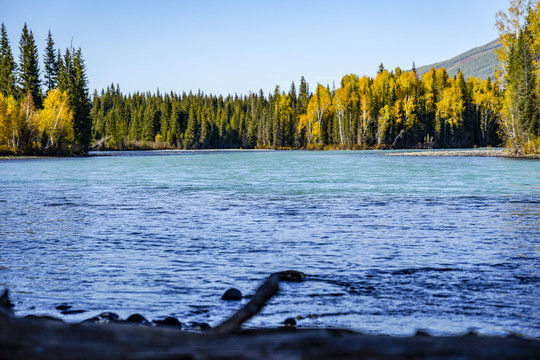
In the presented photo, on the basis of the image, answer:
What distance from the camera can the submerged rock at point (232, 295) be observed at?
8.11m

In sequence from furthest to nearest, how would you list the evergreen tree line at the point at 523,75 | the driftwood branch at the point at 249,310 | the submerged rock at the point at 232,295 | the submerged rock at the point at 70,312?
the evergreen tree line at the point at 523,75
the submerged rock at the point at 232,295
the submerged rock at the point at 70,312
the driftwood branch at the point at 249,310

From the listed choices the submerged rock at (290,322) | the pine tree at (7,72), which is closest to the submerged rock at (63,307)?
the submerged rock at (290,322)

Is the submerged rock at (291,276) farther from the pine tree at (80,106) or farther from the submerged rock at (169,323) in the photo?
the pine tree at (80,106)

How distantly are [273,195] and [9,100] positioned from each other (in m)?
64.6

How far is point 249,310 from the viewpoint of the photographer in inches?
156

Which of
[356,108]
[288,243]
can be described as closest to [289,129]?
[356,108]

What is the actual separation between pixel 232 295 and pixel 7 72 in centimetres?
9537

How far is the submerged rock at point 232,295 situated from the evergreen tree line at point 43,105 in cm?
7208

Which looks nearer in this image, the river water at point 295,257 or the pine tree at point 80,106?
the river water at point 295,257

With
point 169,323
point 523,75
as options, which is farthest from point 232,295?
point 523,75

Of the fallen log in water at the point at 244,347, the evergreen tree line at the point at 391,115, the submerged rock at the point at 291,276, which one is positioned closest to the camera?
the fallen log in water at the point at 244,347

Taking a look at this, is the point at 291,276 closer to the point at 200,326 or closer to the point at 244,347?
the point at 200,326

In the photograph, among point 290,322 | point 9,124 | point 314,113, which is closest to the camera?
point 290,322

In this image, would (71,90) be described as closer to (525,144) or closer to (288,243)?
(525,144)
